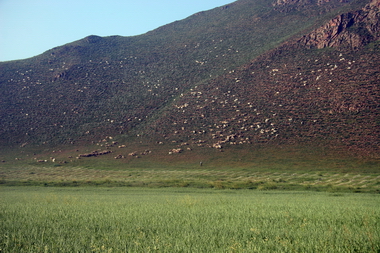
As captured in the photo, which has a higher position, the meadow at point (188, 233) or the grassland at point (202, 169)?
the meadow at point (188, 233)

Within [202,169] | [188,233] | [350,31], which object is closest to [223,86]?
[350,31]

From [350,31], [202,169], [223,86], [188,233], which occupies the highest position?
[350,31]

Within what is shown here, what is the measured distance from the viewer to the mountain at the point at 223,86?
2388 inches

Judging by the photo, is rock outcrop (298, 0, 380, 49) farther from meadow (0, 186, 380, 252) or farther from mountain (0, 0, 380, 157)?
meadow (0, 186, 380, 252)

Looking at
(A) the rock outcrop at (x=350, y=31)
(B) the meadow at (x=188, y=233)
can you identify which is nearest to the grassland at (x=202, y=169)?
(B) the meadow at (x=188, y=233)

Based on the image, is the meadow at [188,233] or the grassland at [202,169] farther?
the grassland at [202,169]

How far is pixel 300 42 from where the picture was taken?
83.4 meters

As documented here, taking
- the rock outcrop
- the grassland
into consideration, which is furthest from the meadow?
the rock outcrop

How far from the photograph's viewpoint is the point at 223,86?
261 feet

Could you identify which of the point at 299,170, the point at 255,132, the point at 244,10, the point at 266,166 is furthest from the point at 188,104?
the point at 244,10

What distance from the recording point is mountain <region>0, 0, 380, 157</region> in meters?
60.7

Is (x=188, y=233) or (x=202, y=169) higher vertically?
(x=188, y=233)

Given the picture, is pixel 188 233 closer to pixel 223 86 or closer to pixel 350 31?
pixel 223 86

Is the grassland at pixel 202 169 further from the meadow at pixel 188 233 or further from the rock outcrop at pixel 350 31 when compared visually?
the rock outcrop at pixel 350 31
